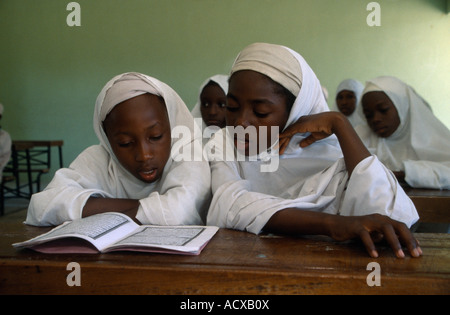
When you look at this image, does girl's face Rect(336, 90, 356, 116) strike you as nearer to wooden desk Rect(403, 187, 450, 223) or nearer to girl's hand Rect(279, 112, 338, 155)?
wooden desk Rect(403, 187, 450, 223)

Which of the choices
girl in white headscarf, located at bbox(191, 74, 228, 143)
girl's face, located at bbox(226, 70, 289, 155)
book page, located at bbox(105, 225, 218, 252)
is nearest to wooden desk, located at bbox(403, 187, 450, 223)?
girl's face, located at bbox(226, 70, 289, 155)

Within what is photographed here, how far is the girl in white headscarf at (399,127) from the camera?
267 centimetres

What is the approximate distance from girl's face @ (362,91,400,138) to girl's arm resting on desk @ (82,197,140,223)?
2163 millimetres

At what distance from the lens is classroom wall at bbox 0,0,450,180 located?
606cm

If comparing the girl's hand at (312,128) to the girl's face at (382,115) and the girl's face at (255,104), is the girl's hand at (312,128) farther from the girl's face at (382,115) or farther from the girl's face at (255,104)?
the girl's face at (382,115)

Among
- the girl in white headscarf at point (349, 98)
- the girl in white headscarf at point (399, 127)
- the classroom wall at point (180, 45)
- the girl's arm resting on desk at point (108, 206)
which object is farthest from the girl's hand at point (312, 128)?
the classroom wall at point (180, 45)

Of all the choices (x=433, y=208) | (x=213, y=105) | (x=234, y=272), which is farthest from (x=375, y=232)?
(x=213, y=105)

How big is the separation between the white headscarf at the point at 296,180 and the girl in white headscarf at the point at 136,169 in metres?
0.11

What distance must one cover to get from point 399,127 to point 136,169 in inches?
85.2

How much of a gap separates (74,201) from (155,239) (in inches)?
18.4

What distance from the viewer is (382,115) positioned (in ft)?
9.45

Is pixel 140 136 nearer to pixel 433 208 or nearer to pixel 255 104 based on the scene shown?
pixel 255 104
